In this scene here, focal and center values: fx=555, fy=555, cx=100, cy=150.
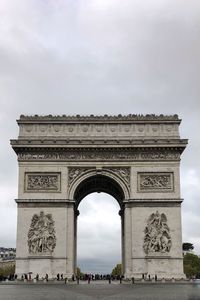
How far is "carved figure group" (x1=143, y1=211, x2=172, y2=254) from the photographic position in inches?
1580

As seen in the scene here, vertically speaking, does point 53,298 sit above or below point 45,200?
below

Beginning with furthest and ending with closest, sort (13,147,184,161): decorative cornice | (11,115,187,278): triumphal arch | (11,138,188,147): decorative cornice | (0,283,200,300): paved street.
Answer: (13,147,184,161): decorative cornice
(11,138,188,147): decorative cornice
(11,115,187,278): triumphal arch
(0,283,200,300): paved street

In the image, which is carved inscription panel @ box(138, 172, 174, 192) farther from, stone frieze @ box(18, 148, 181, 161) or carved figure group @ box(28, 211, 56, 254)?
carved figure group @ box(28, 211, 56, 254)

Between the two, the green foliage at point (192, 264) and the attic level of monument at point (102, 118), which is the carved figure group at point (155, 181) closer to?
the attic level of monument at point (102, 118)

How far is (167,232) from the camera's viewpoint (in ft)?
133

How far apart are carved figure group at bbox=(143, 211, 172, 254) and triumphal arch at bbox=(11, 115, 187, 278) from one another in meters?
0.07

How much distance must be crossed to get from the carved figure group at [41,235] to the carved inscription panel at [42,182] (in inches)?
74.2

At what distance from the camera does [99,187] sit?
156 feet

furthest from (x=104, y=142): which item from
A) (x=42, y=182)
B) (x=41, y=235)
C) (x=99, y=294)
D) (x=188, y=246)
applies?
(x=188, y=246)

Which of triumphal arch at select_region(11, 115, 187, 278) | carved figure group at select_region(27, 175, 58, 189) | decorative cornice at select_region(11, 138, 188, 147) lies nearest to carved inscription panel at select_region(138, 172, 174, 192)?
triumphal arch at select_region(11, 115, 187, 278)

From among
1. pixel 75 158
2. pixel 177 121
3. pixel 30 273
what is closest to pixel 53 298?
pixel 30 273

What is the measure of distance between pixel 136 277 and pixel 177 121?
12.2 metres

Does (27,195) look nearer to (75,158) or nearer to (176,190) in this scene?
(75,158)

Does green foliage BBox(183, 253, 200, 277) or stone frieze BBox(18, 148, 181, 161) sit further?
green foliage BBox(183, 253, 200, 277)
